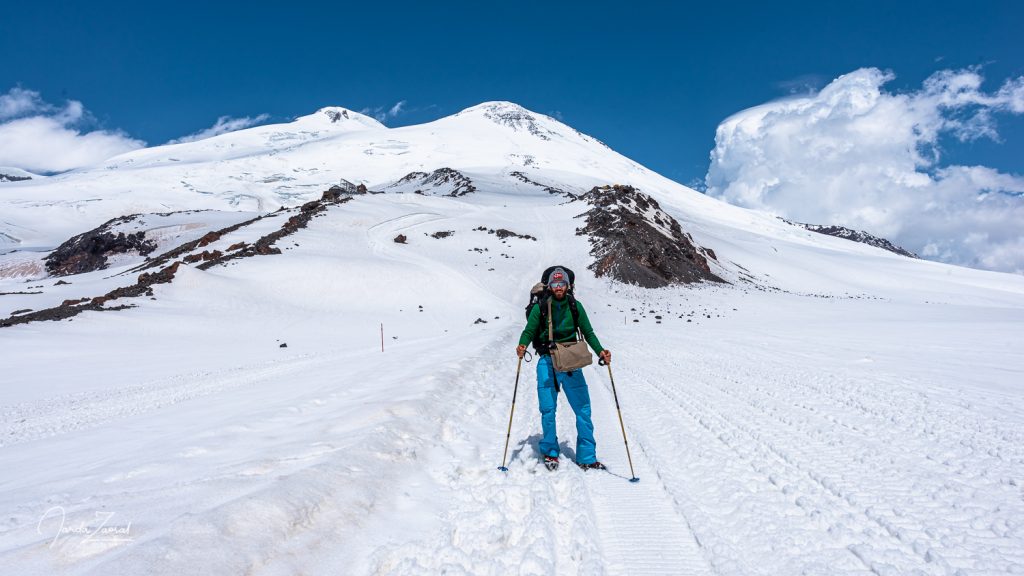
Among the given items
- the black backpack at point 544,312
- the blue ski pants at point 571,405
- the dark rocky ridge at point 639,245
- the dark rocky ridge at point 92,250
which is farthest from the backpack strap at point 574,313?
the dark rocky ridge at point 92,250

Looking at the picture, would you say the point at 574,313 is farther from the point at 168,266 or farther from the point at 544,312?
the point at 168,266

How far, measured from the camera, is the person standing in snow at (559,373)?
618 cm

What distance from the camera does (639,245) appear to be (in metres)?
48.4

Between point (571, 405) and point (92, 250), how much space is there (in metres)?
79.5

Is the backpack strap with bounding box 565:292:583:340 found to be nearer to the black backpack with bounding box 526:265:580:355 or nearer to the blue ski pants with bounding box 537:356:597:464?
the black backpack with bounding box 526:265:580:355

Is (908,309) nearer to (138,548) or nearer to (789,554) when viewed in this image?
(789,554)

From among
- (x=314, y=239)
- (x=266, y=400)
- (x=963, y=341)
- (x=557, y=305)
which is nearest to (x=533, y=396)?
(x=557, y=305)

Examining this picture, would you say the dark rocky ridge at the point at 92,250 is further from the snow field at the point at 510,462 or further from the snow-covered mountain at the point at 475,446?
the snow field at the point at 510,462

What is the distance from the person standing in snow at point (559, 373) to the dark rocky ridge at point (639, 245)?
38141mm

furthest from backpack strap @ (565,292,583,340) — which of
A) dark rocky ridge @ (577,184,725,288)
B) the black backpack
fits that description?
dark rocky ridge @ (577,184,725,288)

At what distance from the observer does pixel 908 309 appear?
1249 inches

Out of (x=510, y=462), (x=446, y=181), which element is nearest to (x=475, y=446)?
(x=510, y=462)

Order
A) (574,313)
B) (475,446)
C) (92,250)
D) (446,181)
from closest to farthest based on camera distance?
(574,313), (475,446), (92,250), (446,181)

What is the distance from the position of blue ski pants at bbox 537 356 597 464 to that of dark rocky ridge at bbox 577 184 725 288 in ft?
125
